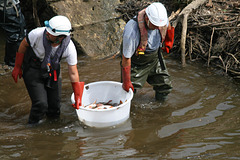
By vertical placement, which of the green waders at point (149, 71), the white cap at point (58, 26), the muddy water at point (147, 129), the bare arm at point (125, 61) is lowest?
the muddy water at point (147, 129)

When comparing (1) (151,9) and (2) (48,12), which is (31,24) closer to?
(2) (48,12)

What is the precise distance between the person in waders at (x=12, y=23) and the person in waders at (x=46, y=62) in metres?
2.21

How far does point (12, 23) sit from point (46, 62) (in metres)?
2.67

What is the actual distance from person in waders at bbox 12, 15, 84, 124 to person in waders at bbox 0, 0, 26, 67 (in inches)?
86.9

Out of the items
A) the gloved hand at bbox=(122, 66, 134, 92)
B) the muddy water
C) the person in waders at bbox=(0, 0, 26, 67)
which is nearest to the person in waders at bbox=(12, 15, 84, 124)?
the muddy water

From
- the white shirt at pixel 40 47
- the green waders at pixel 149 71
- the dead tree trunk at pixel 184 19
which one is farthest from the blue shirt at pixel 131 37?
the dead tree trunk at pixel 184 19

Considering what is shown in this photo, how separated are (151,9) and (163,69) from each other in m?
1.14

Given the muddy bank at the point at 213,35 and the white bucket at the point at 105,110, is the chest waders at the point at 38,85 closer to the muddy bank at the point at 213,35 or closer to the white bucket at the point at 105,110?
the white bucket at the point at 105,110

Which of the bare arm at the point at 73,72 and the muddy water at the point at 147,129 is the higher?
the bare arm at the point at 73,72

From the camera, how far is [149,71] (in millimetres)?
4578

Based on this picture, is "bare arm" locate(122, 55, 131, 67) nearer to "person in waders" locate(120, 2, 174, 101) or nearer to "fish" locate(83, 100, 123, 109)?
"person in waders" locate(120, 2, 174, 101)

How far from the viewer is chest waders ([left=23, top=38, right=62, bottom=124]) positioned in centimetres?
386

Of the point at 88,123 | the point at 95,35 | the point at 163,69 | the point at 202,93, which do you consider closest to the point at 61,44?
the point at 88,123

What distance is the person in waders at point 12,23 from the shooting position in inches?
227
